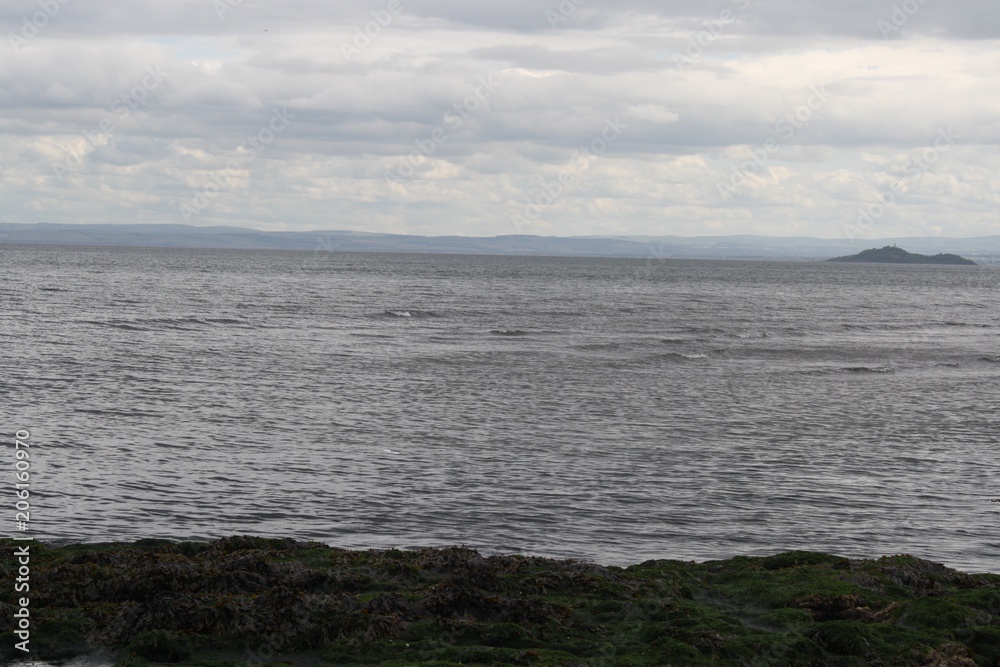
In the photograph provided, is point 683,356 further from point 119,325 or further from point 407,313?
point 119,325

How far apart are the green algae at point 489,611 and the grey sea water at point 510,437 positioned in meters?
2.74

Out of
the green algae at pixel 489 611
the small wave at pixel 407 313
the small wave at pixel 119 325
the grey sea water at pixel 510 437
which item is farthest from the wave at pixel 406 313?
the green algae at pixel 489 611

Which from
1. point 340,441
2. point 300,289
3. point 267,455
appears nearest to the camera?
point 267,455

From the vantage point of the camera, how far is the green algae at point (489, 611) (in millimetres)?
9867

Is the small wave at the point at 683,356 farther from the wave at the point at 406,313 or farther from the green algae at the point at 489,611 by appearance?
the green algae at the point at 489,611

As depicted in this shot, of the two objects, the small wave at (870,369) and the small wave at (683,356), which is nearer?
the small wave at (870,369)

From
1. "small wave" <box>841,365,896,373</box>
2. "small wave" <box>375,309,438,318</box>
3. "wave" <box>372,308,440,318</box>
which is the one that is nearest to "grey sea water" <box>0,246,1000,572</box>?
"small wave" <box>841,365,896,373</box>

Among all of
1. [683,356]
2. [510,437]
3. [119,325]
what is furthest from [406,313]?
[510,437]

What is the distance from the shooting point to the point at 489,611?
10859mm

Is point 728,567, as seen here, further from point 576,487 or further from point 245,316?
point 245,316

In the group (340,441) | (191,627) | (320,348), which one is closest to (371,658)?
(191,627)

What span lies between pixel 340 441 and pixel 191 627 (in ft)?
45.2

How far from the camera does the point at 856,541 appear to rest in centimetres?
1636

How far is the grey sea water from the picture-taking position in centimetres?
1681
